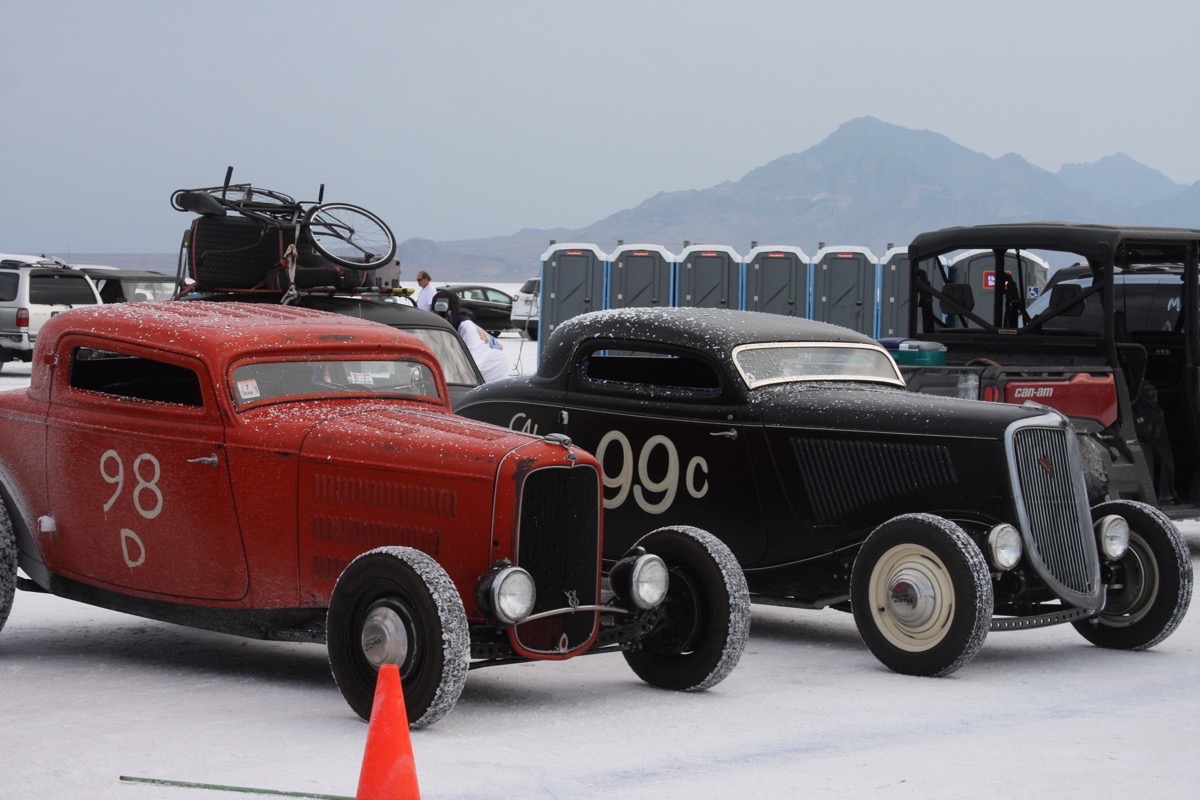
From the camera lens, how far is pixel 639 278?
2819cm

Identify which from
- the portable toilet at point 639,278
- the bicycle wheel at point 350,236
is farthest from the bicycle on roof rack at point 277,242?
the portable toilet at point 639,278

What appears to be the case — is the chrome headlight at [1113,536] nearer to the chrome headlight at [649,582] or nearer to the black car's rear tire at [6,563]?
the chrome headlight at [649,582]

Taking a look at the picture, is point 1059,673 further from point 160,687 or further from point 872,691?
point 160,687

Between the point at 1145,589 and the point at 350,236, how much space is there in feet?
23.2

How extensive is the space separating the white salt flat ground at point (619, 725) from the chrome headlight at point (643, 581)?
0.44m

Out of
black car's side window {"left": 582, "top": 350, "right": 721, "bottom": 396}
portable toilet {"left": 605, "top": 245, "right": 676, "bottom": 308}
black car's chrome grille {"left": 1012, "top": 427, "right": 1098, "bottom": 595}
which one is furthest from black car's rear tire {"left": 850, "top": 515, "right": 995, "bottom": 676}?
portable toilet {"left": 605, "top": 245, "right": 676, "bottom": 308}

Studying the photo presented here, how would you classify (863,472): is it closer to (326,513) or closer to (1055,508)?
(1055,508)

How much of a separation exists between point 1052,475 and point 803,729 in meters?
2.41

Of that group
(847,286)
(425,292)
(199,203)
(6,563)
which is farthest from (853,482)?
(847,286)

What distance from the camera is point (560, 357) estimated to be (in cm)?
955

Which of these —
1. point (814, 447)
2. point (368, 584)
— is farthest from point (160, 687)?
point (814, 447)

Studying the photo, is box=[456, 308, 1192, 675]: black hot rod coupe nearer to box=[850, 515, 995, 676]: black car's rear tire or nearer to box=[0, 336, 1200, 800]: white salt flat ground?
box=[850, 515, 995, 676]: black car's rear tire

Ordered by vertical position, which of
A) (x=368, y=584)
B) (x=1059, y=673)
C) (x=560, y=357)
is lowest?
(x=1059, y=673)

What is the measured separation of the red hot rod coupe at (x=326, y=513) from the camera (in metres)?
6.36
